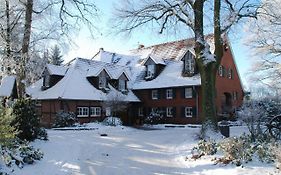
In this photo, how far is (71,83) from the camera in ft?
118

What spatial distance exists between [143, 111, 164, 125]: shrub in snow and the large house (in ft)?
0.87

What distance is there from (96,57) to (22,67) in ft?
88.0

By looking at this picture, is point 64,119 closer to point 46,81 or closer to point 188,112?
point 46,81

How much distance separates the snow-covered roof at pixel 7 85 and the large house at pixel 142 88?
8.56m

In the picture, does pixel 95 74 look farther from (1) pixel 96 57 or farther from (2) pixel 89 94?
(1) pixel 96 57

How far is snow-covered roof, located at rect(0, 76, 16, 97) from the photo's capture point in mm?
24498

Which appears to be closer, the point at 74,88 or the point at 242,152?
the point at 242,152

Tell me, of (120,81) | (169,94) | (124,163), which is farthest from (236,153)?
(120,81)

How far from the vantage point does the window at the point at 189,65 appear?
128ft

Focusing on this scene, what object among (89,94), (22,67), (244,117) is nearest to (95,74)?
(89,94)

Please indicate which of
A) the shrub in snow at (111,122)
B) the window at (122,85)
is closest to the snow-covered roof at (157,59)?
the window at (122,85)

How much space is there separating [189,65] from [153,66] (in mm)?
5098

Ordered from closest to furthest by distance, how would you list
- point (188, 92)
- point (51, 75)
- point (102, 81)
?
1. point (51, 75)
2. point (188, 92)
3. point (102, 81)

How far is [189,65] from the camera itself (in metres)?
39.3
